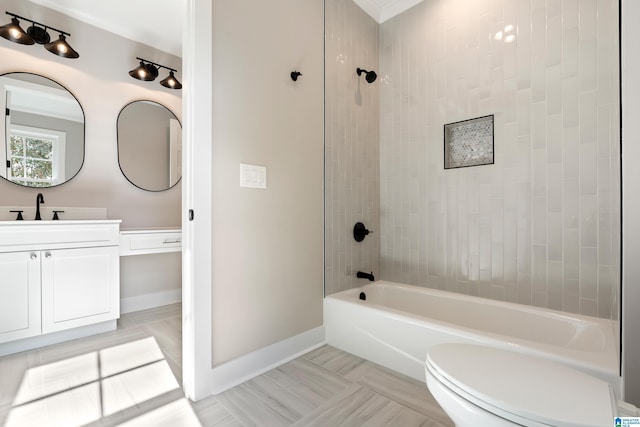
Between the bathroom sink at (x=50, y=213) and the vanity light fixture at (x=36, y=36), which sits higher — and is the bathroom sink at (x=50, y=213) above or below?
below

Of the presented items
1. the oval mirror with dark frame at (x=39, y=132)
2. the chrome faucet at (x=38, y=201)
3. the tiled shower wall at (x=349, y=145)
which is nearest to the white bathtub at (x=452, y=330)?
the tiled shower wall at (x=349, y=145)

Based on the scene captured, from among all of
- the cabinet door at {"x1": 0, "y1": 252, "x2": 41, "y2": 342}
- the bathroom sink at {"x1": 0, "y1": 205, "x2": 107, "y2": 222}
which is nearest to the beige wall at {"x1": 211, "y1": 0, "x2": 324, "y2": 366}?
the cabinet door at {"x1": 0, "y1": 252, "x2": 41, "y2": 342}

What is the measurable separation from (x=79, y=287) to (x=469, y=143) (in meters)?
3.06

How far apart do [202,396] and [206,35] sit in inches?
71.4

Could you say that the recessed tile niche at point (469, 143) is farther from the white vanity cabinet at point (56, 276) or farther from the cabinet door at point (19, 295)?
the cabinet door at point (19, 295)

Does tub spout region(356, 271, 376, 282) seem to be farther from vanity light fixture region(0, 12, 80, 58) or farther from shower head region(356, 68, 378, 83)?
vanity light fixture region(0, 12, 80, 58)

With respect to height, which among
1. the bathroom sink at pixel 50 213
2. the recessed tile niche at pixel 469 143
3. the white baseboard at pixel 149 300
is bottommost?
the white baseboard at pixel 149 300

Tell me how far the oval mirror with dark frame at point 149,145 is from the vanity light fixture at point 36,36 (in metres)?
0.57

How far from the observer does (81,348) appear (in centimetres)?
202

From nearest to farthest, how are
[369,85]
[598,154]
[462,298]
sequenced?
[598,154], [462,298], [369,85]

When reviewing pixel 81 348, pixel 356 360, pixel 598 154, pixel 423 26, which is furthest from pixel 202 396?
pixel 423 26

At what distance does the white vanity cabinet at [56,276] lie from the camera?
6.21ft

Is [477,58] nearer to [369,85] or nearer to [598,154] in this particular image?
[369,85]

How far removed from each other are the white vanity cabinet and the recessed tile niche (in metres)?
2.70
